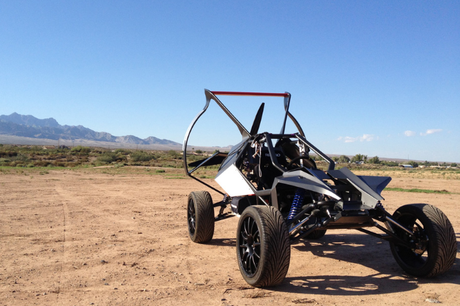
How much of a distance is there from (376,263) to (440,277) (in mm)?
1045

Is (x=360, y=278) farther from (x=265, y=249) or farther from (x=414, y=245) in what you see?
(x=265, y=249)

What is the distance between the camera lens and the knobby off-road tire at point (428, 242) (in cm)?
463

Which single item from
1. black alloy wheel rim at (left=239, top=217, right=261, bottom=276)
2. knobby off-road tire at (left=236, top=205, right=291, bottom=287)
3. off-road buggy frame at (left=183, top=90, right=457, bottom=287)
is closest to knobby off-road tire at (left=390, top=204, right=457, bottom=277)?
off-road buggy frame at (left=183, top=90, right=457, bottom=287)

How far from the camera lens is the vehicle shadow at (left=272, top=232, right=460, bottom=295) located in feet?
15.0

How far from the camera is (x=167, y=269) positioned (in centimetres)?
534

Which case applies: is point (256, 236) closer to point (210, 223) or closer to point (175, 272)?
point (175, 272)

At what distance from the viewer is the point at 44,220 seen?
8828 mm

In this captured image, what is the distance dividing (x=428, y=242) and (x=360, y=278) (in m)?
1.05

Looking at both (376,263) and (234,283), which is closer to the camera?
(234,283)

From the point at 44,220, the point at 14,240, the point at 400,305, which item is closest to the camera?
the point at 400,305

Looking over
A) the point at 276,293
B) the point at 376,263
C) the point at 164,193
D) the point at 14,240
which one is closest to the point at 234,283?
the point at 276,293

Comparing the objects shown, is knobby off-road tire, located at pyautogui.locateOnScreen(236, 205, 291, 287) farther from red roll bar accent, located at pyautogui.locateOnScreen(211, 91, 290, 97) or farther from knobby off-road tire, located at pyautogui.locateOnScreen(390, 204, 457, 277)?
red roll bar accent, located at pyautogui.locateOnScreen(211, 91, 290, 97)

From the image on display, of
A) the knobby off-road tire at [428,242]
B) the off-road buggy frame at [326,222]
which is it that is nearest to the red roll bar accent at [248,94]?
the off-road buggy frame at [326,222]

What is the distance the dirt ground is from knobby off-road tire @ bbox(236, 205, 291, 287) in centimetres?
21
